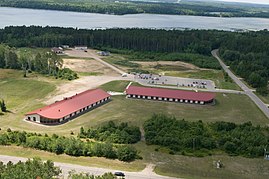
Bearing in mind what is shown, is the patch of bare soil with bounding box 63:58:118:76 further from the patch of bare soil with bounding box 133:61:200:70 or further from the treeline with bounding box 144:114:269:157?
the treeline with bounding box 144:114:269:157

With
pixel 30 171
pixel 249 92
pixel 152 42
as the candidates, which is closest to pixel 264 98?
pixel 249 92

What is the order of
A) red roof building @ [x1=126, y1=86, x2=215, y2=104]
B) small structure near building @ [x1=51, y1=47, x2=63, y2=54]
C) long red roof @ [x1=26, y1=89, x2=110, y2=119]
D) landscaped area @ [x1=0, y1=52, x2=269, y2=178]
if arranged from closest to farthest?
landscaped area @ [x1=0, y1=52, x2=269, y2=178] < long red roof @ [x1=26, y1=89, x2=110, y2=119] < red roof building @ [x1=126, y1=86, x2=215, y2=104] < small structure near building @ [x1=51, y1=47, x2=63, y2=54]

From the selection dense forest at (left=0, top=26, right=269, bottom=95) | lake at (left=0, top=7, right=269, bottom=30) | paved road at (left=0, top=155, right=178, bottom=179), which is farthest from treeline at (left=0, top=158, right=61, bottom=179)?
lake at (left=0, top=7, right=269, bottom=30)

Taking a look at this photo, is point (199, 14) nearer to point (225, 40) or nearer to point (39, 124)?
point (225, 40)

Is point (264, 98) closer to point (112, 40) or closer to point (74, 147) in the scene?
point (74, 147)

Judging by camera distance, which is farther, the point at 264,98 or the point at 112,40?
the point at 112,40

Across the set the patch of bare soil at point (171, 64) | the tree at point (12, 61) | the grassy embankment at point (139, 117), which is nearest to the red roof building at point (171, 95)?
the grassy embankment at point (139, 117)
